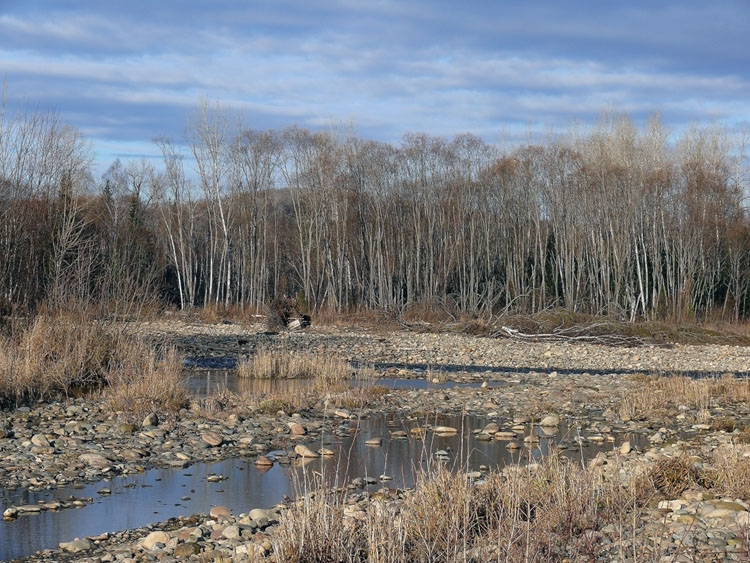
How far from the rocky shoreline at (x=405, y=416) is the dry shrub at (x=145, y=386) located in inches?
12.3

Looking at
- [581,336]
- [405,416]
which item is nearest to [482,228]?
[581,336]

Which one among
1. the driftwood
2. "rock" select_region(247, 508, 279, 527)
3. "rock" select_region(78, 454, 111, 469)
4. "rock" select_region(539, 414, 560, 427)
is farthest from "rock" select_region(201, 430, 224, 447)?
the driftwood

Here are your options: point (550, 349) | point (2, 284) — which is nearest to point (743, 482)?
point (2, 284)

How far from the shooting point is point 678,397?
15.8 meters

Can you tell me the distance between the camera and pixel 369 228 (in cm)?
4600

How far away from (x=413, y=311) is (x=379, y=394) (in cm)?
2146

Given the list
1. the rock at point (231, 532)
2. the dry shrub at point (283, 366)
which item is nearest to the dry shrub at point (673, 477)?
the rock at point (231, 532)

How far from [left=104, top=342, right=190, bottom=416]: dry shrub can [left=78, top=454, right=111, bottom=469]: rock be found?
255 centimetres

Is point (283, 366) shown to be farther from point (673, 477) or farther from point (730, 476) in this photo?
point (730, 476)

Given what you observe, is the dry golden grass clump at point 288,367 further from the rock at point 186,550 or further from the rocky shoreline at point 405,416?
the rock at point 186,550

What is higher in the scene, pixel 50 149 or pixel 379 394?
pixel 50 149

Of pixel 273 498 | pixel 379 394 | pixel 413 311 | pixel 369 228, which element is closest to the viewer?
pixel 273 498

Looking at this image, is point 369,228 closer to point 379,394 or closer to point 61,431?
point 379,394

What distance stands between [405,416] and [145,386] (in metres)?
4.24
